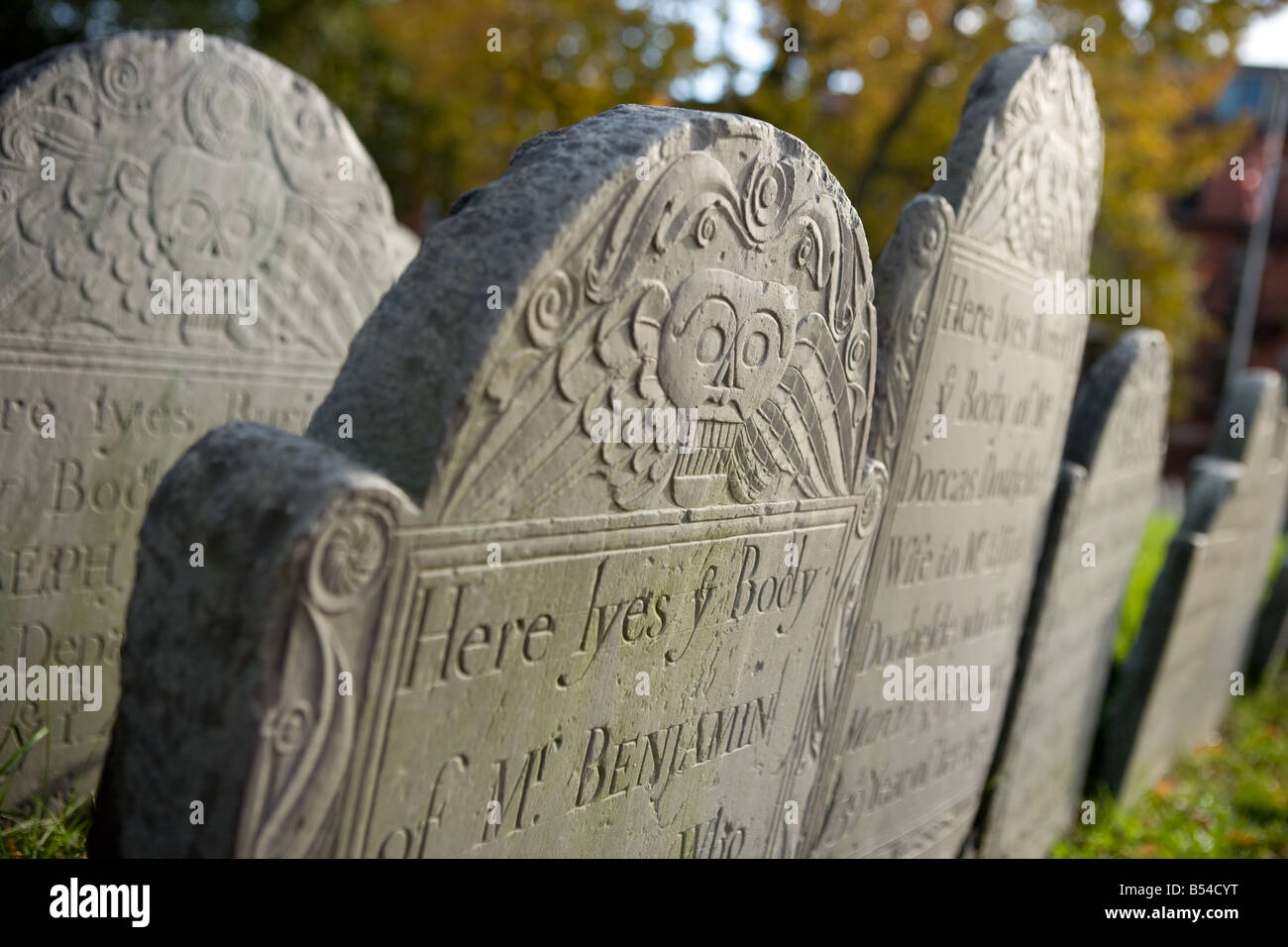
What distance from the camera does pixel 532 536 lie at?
1.91 m

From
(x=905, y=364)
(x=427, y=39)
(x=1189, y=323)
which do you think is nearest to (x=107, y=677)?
(x=905, y=364)

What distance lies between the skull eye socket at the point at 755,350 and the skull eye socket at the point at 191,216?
5.65 ft

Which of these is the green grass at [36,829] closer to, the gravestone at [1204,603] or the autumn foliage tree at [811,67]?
the gravestone at [1204,603]

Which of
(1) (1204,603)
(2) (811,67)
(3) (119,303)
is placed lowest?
(1) (1204,603)

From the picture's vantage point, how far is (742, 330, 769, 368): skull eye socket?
2.28m

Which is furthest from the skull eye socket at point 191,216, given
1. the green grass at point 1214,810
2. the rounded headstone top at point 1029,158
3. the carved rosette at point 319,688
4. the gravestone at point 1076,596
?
the green grass at point 1214,810

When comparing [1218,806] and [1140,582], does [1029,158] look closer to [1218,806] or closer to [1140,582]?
[1218,806]

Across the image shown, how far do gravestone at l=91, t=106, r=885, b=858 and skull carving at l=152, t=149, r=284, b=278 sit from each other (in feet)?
4.88

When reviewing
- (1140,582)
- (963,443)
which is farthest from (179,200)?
(1140,582)

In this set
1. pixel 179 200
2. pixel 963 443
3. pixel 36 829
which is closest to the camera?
pixel 36 829

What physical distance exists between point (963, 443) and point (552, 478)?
1813mm

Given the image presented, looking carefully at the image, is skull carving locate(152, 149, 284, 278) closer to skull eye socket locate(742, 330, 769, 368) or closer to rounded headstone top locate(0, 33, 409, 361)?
rounded headstone top locate(0, 33, 409, 361)

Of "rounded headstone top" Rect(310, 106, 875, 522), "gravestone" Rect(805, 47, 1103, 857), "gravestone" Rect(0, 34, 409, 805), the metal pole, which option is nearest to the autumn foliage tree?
the metal pole
